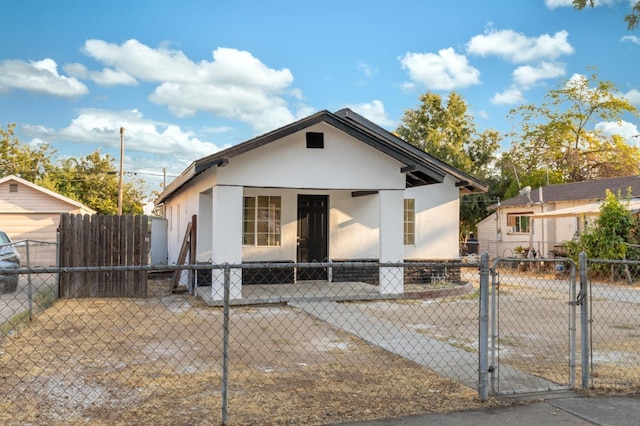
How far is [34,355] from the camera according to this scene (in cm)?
713

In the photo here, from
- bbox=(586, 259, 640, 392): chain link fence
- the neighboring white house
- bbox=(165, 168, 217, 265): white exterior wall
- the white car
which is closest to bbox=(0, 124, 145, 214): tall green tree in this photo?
the neighboring white house

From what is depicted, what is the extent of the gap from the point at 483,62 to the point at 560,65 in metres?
13.8

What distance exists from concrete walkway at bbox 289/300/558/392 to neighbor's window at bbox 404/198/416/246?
550 centimetres

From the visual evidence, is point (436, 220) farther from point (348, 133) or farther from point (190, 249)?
point (190, 249)

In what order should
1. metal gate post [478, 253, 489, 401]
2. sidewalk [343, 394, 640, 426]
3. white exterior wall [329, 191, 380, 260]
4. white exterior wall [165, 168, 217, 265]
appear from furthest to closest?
white exterior wall [329, 191, 380, 260] → white exterior wall [165, 168, 217, 265] → metal gate post [478, 253, 489, 401] → sidewalk [343, 394, 640, 426]

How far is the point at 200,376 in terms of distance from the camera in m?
6.12

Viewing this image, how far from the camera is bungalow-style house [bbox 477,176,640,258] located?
85.6 feet

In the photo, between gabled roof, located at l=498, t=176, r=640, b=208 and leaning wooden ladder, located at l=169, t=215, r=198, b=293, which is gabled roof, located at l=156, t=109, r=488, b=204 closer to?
leaning wooden ladder, located at l=169, t=215, r=198, b=293

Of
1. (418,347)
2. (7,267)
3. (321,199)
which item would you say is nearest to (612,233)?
(321,199)

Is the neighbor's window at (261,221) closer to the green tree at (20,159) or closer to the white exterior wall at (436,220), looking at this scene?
the white exterior wall at (436,220)

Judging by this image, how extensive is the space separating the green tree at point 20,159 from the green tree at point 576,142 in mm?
36899

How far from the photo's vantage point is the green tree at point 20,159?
42.5 m

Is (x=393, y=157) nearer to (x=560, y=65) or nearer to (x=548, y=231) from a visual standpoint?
(x=548, y=231)

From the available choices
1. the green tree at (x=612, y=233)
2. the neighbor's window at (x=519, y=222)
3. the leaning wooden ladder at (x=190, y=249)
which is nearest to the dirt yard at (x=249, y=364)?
the leaning wooden ladder at (x=190, y=249)
